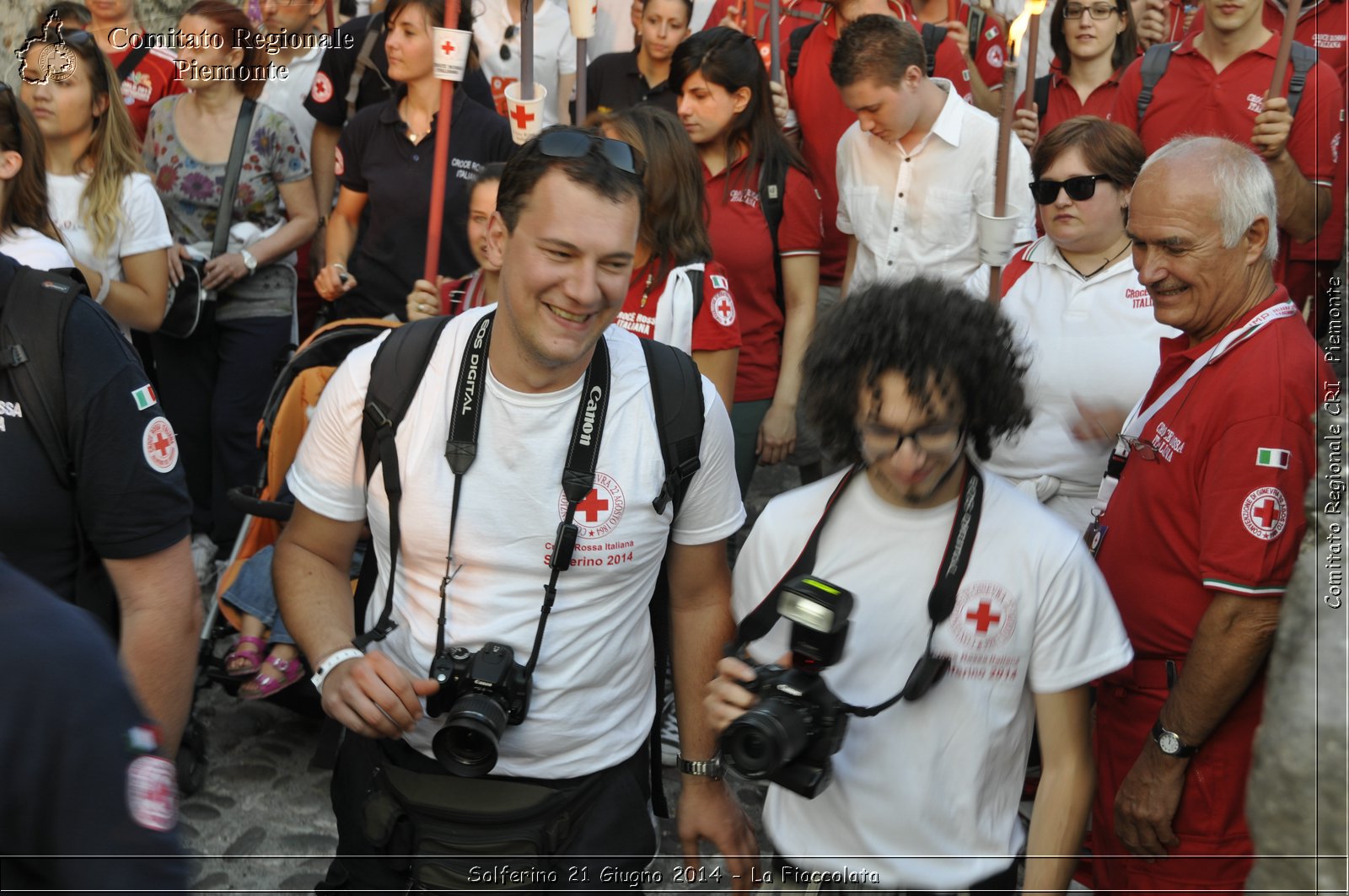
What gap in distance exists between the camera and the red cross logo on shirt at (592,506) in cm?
277

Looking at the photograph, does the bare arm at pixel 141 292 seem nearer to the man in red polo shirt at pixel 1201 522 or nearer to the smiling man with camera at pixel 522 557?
the smiling man with camera at pixel 522 557

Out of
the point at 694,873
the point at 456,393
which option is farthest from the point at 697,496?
the point at 694,873

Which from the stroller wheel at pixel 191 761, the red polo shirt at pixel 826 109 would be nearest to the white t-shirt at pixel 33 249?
the stroller wheel at pixel 191 761

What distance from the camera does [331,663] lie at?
279 cm

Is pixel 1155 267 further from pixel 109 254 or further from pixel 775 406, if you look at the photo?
pixel 109 254

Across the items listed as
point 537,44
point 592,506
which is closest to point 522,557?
point 592,506

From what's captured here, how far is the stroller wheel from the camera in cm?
441

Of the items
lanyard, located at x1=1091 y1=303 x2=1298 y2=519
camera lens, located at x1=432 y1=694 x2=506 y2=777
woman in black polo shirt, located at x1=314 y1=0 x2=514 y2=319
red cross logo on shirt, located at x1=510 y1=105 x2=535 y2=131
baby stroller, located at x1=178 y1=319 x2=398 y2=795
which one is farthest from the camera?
woman in black polo shirt, located at x1=314 y1=0 x2=514 y2=319

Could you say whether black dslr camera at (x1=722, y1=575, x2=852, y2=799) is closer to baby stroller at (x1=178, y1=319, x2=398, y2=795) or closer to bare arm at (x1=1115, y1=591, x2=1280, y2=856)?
bare arm at (x1=1115, y1=591, x2=1280, y2=856)

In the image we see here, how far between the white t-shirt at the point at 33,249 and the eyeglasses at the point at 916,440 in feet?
6.42

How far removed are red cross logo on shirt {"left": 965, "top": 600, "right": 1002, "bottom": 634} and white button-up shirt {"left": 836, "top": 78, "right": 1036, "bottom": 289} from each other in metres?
2.63

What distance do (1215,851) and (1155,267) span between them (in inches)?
52.3

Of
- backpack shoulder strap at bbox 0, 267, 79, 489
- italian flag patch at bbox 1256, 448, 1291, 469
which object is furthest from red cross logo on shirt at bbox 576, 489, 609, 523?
italian flag patch at bbox 1256, 448, 1291, 469

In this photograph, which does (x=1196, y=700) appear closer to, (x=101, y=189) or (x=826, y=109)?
(x=826, y=109)
